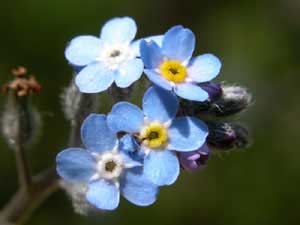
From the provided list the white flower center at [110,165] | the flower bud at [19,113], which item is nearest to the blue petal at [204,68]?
the white flower center at [110,165]

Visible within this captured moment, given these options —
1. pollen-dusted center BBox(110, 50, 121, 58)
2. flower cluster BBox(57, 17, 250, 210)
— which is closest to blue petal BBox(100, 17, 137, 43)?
pollen-dusted center BBox(110, 50, 121, 58)

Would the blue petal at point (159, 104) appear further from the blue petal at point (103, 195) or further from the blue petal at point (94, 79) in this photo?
the blue petal at point (103, 195)

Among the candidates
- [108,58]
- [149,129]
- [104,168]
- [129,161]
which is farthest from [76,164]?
[108,58]

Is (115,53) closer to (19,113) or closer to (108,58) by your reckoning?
(108,58)

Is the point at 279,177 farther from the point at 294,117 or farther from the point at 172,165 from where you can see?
the point at 172,165

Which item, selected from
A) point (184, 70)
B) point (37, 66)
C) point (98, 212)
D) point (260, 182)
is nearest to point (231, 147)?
point (184, 70)
